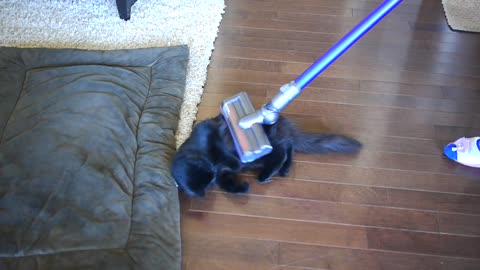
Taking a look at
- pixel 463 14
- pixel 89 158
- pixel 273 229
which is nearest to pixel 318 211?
pixel 273 229

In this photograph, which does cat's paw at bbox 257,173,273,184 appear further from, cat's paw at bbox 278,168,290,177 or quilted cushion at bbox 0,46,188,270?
quilted cushion at bbox 0,46,188,270

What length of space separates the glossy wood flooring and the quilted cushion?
0.14m

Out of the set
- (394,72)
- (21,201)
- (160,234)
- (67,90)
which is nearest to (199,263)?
(160,234)

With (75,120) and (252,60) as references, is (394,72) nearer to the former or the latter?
(252,60)

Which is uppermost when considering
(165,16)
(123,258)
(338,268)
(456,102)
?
(165,16)

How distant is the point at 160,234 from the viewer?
1234mm

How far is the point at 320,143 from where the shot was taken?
1.48 meters

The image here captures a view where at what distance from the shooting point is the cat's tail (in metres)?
1.48

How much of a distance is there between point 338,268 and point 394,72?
972mm

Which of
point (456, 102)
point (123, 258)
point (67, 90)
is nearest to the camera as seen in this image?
point (123, 258)

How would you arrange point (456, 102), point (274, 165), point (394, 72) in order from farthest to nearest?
1. point (394, 72)
2. point (456, 102)
3. point (274, 165)

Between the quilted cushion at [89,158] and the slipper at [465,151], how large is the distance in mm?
962

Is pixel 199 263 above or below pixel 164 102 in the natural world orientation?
below

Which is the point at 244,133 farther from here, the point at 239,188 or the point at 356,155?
the point at 356,155
